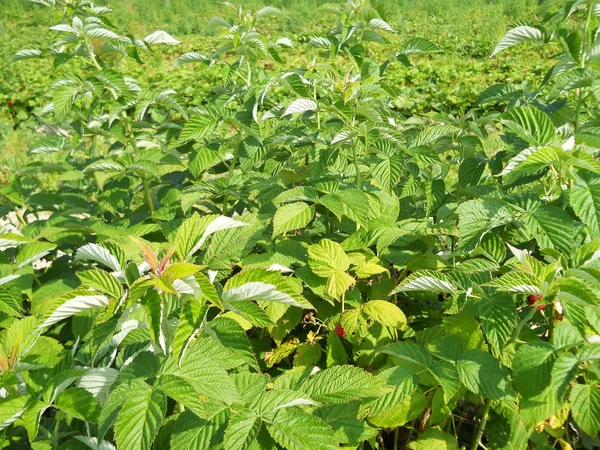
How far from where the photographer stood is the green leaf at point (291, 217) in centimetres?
156

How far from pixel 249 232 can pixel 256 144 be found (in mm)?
564

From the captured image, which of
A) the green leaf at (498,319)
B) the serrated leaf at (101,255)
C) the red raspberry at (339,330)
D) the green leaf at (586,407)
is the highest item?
the serrated leaf at (101,255)

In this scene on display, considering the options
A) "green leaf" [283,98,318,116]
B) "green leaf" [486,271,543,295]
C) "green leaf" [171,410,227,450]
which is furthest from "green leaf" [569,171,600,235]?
"green leaf" [171,410,227,450]

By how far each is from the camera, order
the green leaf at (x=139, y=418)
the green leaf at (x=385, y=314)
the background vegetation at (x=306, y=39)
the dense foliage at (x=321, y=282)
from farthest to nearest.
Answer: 1. the background vegetation at (x=306, y=39)
2. the green leaf at (x=385, y=314)
3. the dense foliage at (x=321, y=282)
4. the green leaf at (x=139, y=418)

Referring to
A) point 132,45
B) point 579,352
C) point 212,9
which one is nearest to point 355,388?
point 579,352

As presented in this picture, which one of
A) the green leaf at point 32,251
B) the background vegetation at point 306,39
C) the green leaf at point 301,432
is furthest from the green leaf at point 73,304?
the background vegetation at point 306,39

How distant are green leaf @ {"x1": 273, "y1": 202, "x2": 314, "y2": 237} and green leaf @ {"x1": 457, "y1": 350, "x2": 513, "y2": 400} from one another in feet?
1.92

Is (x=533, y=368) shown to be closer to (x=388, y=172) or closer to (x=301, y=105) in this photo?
(x=388, y=172)

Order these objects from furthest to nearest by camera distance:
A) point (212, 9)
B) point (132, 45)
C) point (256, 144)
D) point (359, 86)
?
1. point (212, 9)
2. point (132, 45)
3. point (256, 144)
4. point (359, 86)

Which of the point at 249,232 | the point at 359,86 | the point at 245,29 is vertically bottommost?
the point at 249,232

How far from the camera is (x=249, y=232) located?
1471 mm

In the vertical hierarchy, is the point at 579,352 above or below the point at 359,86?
below

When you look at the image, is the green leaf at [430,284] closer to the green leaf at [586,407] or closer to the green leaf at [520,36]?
the green leaf at [586,407]

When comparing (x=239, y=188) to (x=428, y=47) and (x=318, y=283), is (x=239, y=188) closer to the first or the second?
(x=318, y=283)
